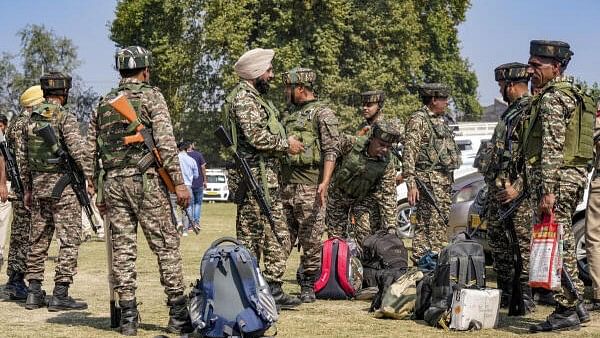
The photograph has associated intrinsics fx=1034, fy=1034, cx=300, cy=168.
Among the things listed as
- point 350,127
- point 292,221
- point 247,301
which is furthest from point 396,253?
point 350,127

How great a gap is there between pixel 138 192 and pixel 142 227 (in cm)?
29

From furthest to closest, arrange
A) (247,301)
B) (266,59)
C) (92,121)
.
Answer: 1. (266,59)
2. (92,121)
3. (247,301)

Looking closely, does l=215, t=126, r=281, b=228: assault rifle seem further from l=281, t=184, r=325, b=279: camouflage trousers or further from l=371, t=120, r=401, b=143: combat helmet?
l=371, t=120, r=401, b=143: combat helmet

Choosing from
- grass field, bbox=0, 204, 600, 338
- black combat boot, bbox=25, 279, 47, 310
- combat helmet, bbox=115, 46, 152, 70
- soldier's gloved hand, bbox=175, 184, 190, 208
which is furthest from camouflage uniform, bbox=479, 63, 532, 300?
black combat boot, bbox=25, 279, 47, 310

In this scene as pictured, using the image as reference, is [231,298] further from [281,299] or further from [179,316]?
[281,299]

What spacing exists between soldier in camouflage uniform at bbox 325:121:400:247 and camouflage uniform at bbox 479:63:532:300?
75.8 inches

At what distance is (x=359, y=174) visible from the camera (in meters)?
11.3

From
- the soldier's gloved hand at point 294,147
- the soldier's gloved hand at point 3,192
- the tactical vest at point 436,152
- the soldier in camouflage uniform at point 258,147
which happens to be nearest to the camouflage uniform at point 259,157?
the soldier in camouflage uniform at point 258,147

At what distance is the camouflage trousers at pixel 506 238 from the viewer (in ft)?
30.0

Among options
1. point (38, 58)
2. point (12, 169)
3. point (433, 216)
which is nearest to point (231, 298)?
point (433, 216)

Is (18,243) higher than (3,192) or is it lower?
lower

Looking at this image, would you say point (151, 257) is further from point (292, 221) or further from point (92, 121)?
point (92, 121)

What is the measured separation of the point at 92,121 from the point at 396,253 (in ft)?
11.7

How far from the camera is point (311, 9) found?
45.2m
